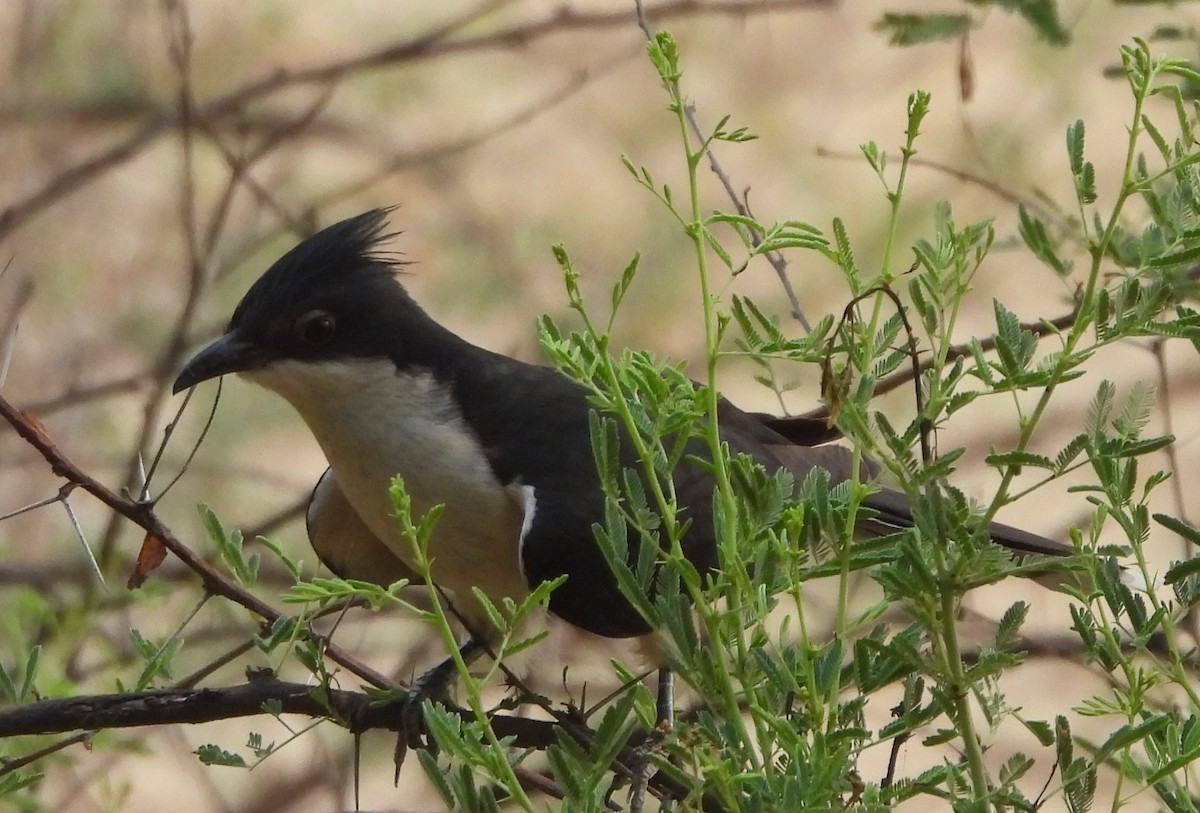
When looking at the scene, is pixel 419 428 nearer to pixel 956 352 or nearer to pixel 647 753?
pixel 956 352

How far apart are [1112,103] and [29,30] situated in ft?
18.1

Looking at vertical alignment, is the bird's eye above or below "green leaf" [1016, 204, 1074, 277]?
above

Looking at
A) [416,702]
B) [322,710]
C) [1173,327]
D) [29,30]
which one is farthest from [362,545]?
[29,30]

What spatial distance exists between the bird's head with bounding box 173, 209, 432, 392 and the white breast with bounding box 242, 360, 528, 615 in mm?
35

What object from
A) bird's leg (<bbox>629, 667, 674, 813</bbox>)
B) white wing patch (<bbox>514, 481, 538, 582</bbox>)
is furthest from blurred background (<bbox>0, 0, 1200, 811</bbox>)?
bird's leg (<bbox>629, 667, 674, 813</bbox>)

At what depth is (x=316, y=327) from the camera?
3.38 meters

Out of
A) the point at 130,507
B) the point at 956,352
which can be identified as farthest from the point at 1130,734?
the point at 130,507

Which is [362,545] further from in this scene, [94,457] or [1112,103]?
[1112,103]

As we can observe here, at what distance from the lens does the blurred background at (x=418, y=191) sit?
5492mm

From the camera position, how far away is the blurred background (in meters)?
5.49

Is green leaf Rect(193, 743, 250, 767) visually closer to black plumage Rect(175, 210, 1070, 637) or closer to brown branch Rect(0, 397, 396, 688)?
brown branch Rect(0, 397, 396, 688)

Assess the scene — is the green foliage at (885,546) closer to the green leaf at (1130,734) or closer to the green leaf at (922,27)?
the green leaf at (1130,734)

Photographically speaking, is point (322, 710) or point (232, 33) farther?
point (232, 33)

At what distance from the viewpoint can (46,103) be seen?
661 cm
